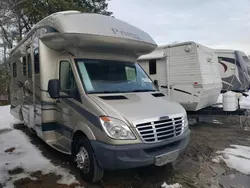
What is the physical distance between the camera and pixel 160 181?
13.4ft

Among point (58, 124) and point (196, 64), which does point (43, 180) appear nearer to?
point (58, 124)

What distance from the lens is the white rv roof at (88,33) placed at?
4234mm

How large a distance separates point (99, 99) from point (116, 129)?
657 millimetres

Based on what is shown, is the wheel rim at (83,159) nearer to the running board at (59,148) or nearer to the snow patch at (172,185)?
the running board at (59,148)

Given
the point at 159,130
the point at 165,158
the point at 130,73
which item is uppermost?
the point at 130,73

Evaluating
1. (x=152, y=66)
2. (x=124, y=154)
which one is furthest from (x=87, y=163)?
(x=152, y=66)

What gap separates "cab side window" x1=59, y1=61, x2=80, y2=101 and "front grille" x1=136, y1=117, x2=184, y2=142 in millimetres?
1309

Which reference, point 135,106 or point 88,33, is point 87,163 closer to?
point 135,106

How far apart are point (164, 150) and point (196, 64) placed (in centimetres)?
493

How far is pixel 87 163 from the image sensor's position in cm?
394

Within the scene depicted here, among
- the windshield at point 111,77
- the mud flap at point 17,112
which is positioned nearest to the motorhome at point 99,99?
the windshield at point 111,77

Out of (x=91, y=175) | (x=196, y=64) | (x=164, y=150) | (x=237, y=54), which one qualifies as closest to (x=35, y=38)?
(x=91, y=175)

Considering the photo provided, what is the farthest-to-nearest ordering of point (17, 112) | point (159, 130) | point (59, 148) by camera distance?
point (17, 112), point (59, 148), point (159, 130)

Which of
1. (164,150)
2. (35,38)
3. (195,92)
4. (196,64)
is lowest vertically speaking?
(164,150)
